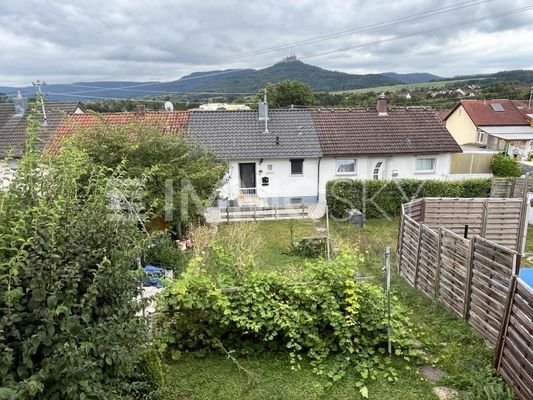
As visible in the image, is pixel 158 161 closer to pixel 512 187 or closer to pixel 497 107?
pixel 512 187

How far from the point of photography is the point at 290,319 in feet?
18.5

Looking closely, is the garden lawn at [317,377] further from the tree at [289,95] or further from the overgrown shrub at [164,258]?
the tree at [289,95]

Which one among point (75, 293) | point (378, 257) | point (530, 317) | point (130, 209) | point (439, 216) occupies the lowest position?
point (378, 257)

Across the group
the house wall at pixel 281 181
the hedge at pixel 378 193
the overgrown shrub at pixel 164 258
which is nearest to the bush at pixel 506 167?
the hedge at pixel 378 193

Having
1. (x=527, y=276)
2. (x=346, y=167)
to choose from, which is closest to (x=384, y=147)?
(x=346, y=167)

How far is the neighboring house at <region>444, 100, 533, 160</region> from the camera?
36.4 m

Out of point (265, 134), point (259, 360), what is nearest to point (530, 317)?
point (259, 360)

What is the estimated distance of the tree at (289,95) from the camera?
159 ft

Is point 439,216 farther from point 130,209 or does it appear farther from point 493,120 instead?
point 493,120

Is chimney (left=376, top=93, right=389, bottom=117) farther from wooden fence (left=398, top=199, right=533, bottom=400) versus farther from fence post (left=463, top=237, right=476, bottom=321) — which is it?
fence post (left=463, top=237, right=476, bottom=321)

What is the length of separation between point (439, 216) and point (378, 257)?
2.57 metres

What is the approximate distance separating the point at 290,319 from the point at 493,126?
42.7m

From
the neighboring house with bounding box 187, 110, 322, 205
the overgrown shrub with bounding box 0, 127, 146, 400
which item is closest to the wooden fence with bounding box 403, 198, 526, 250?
the neighboring house with bounding box 187, 110, 322, 205

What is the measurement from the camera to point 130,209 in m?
3.89
